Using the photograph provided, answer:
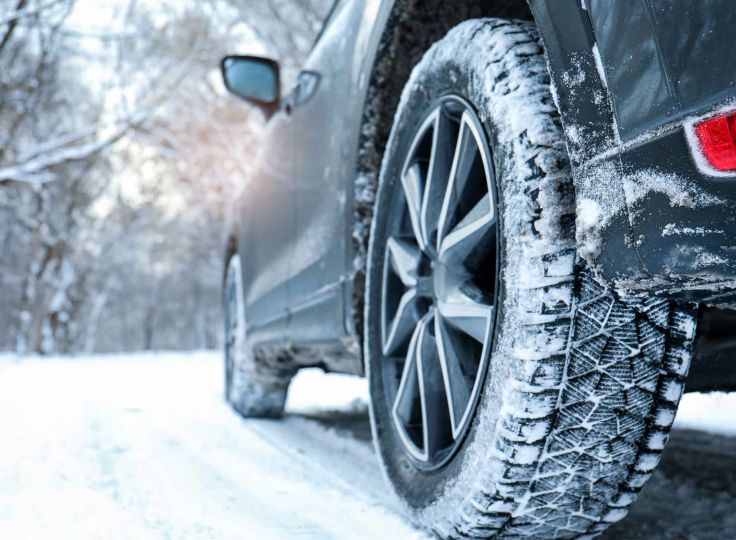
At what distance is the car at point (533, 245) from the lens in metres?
0.88

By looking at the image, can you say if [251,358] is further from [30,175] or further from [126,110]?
[126,110]

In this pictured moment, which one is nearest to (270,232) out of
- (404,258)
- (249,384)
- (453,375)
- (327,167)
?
(327,167)

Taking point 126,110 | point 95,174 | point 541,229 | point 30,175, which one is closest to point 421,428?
point 541,229

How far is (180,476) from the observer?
85.0 inches

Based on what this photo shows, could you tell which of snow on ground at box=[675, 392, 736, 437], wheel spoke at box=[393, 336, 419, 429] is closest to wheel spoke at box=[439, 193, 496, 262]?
wheel spoke at box=[393, 336, 419, 429]

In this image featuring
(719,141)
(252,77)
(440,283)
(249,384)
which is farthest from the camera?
(249,384)

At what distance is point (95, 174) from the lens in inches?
838

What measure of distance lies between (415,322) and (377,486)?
2.43ft

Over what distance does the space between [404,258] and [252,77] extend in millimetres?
1631

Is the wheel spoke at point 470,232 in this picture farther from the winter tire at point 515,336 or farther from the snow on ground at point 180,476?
the snow on ground at point 180,476

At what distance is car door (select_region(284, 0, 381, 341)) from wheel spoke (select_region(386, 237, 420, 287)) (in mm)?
307

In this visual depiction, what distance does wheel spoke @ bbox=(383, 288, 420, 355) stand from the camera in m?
1.62

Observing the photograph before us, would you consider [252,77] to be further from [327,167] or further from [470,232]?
[470,232]

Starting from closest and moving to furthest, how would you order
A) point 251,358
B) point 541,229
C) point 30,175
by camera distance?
point 541,229 → point 251,358 → point 30,175
